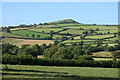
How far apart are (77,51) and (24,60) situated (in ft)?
185

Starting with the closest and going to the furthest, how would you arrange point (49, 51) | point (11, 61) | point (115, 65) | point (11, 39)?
1. point (11, 61)
2. point (115, 65)
3. point (49, 51)
4. point (11, 39)

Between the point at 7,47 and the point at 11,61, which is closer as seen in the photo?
the point at 11,61

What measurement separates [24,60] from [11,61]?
4.38 m

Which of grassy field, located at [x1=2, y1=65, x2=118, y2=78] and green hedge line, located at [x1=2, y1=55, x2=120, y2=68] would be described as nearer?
grassy field, located at [x1=2, y1=65, x2=118, y2=78]

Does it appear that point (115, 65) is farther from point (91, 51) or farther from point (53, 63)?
point (91, 51)

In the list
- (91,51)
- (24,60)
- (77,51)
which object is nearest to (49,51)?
(77,51)

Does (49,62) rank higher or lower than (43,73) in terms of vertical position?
lower

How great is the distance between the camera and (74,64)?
76312 mm

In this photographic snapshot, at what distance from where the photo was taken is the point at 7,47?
120 m

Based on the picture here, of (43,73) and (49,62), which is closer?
(43,73)

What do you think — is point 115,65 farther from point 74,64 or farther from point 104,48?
point 104,48

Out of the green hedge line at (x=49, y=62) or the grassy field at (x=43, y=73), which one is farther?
the green hedge line at (x=49, y=62)

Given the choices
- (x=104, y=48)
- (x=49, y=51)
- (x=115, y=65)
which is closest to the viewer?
(x=115, y=65)

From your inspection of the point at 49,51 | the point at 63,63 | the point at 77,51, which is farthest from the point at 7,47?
the point at 63,63
